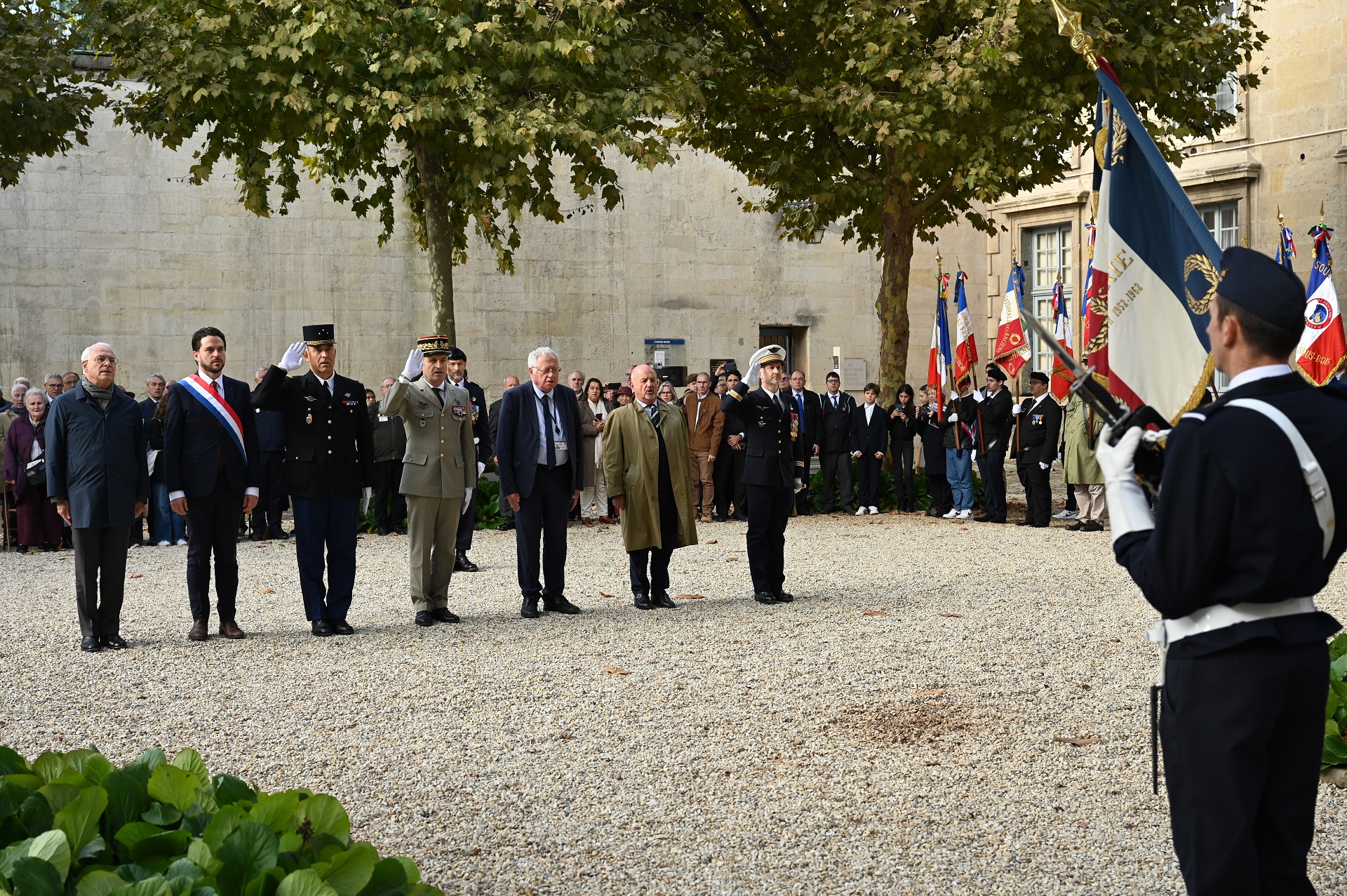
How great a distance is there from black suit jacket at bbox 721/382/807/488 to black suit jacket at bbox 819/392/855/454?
773cm

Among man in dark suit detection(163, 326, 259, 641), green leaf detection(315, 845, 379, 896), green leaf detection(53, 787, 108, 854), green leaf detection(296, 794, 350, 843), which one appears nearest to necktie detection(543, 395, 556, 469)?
man in dark suit detection(163, 326, 259, 641)

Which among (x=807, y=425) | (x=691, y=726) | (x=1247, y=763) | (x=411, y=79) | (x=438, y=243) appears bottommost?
(x=691, y=726)

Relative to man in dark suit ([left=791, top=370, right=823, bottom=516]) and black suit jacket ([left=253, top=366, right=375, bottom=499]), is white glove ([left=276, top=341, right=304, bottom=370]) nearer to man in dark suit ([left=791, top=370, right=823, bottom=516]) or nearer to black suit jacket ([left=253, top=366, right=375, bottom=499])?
black suit jacket ([left=253, top=366, right=375, bottom=499])

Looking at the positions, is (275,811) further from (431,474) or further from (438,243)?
(438,243)

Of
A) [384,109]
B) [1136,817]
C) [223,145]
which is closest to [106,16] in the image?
[223,145]

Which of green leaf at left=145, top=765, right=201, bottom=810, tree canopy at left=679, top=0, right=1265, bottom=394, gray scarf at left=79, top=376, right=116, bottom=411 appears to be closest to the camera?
green leaf at left=145, top=765, right=201, bottom=810

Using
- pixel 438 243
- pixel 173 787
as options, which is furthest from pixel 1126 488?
pixel 438 243

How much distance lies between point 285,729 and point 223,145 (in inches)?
437

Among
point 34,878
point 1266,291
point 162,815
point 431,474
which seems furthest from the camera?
point 431,474

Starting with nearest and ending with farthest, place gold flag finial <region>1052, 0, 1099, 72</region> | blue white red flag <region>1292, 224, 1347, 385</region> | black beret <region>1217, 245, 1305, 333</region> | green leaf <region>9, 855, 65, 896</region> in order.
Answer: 1. green leaf <region>9, 855, 65, 896</region>
2. black beret <region>1217, 245, 1305, 333</region>
3. gold flag finial <region>1052, 0, 1099, 72</region>
4. blue white red flag <region>1292, 224, 1347, 385</region>

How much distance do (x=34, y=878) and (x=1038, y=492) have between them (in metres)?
14.3

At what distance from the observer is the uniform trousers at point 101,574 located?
8492 mm

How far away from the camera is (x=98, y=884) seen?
9.30 feet

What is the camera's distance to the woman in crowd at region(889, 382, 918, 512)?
1823 centimetres
